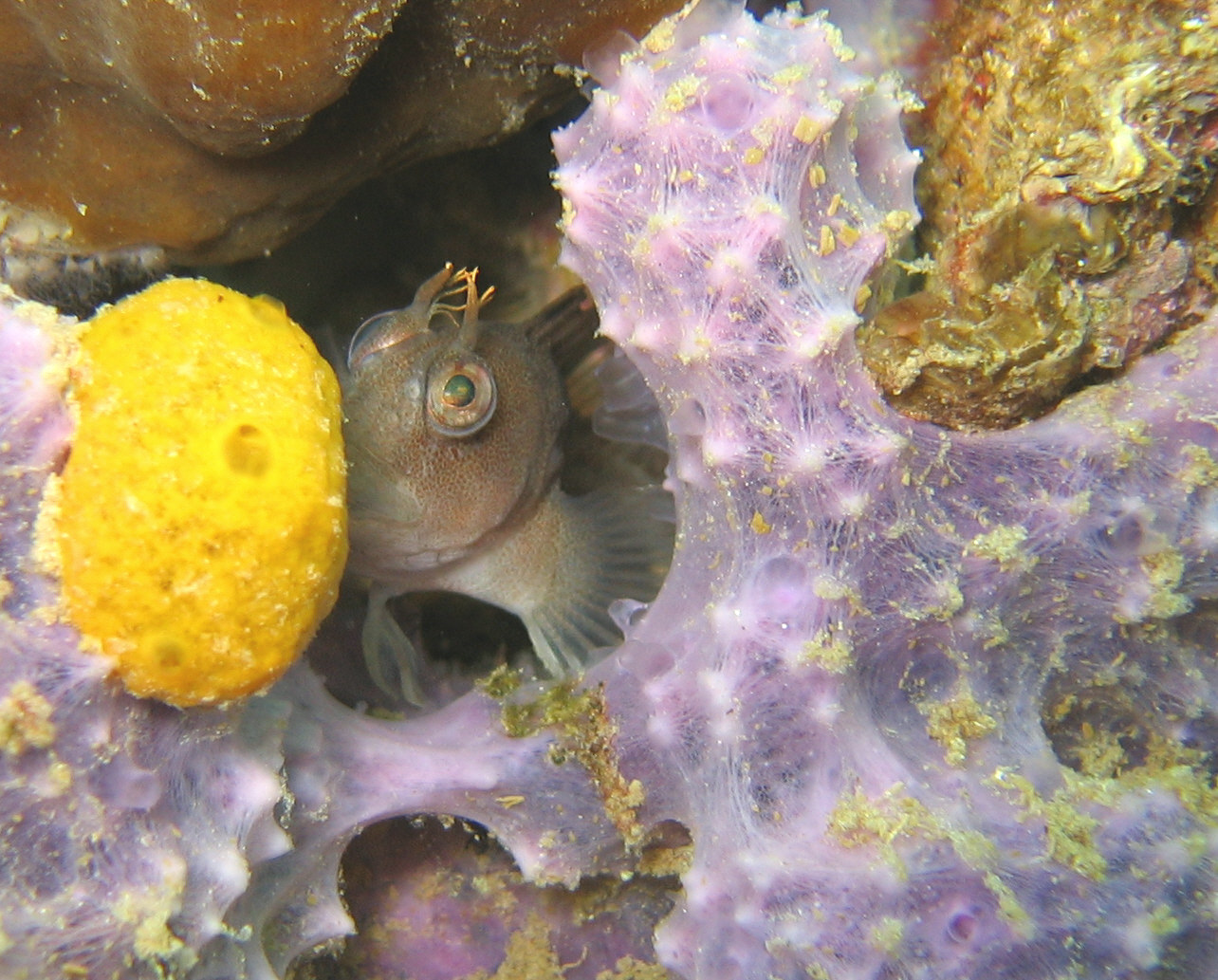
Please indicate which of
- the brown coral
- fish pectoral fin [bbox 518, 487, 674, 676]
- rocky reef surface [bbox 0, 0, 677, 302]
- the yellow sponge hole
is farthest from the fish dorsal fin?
the yellow sponge hole

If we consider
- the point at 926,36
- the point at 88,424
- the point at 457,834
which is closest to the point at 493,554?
the point at 457,834

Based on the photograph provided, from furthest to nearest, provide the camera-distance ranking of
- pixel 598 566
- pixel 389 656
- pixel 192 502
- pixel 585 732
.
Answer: pixel 598 566 → pixel 389 656 → pixel 585 732 → pixel 192 502

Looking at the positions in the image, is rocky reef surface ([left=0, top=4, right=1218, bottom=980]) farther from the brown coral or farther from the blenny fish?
the blenny fish

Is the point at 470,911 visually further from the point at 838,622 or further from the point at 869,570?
the point at 869,570

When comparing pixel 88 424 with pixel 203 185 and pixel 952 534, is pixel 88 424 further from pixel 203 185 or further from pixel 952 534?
pixel 952 534

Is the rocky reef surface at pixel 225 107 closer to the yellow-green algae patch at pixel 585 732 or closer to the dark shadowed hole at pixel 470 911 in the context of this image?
the yellow-green algae patch at pixel 585 732

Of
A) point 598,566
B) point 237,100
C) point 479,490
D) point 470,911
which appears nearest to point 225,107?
point 237,100
